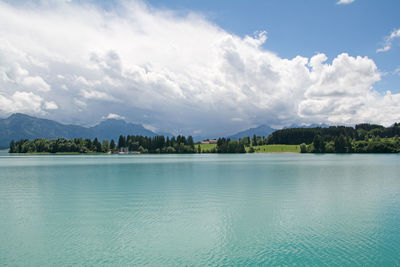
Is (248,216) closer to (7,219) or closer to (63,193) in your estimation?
(7,219)

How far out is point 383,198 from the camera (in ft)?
106

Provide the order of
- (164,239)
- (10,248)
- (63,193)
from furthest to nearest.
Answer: (63,193), (164,239), (10,248)

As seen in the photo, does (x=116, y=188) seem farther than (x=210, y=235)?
Yes

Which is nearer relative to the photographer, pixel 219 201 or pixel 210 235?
pixel 210 235

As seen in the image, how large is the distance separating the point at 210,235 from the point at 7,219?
1871cm

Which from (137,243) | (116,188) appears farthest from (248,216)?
(116,188)

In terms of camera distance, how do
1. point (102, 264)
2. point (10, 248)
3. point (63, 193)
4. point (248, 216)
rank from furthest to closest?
point (63, 193) < point (248, 216) < point (10, 248) < point (102, 264)

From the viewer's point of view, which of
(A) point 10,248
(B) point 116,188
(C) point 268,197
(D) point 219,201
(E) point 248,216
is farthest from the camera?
(B) point 116,188

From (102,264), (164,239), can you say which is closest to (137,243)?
(164,239)

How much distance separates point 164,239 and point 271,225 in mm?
8663

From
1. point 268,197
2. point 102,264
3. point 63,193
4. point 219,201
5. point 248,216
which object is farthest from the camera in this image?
point 63,193

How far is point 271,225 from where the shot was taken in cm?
2223

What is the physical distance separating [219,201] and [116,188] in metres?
18.5

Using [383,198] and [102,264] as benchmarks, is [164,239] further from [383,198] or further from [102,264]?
[383,198]
